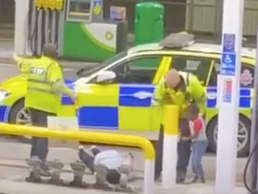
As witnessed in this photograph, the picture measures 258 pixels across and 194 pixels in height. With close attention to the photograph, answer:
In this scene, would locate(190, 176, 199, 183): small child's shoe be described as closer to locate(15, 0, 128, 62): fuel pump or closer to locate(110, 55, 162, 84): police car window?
locate(110, 55, 162, 84): police car window

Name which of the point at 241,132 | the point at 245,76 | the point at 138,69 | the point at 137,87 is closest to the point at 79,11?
the point at 138,69

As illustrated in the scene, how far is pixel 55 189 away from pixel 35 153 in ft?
2.71

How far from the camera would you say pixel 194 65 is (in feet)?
45.7

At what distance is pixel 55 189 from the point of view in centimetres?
1146

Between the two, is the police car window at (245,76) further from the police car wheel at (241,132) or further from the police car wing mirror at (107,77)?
the police car wing mirror at (107,77)

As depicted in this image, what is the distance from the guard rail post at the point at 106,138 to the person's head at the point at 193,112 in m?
1.40

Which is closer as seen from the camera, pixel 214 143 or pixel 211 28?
pixel 214 143

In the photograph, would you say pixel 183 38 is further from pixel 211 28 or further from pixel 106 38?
pixel 211 28

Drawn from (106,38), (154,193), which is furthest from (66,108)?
(106,38)

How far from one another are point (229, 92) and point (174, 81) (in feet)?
2.20

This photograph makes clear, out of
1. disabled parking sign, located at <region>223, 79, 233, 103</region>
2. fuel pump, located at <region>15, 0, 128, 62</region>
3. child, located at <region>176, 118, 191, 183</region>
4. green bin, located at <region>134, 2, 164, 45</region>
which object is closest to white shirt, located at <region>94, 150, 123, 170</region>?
child, located at <region>176, 118, 191, 183</region>

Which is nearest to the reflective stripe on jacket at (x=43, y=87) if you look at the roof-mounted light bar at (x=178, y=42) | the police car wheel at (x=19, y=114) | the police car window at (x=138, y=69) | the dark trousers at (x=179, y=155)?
the dark trousers at (x=179, y=155)

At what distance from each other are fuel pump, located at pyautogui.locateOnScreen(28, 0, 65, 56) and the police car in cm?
698

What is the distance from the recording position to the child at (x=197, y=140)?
12055 mm
